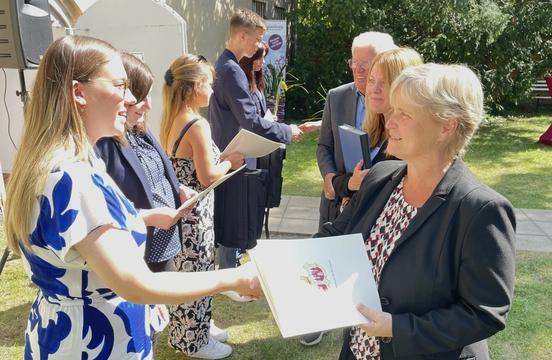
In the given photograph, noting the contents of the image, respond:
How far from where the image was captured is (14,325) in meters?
3.35

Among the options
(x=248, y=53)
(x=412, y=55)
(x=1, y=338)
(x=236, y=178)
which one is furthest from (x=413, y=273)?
(x=1, y=338)

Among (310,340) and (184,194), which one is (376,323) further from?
(310,340)

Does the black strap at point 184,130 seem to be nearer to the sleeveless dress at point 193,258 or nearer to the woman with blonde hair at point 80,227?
the sleeveless dress at point 193,258

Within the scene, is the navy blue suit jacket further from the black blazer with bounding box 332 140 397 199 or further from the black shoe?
the black shoe

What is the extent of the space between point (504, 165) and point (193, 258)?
6.44 meters

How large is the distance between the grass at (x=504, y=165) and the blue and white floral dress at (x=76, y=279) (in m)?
4.94

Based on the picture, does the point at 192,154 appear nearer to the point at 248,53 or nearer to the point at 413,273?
the point at 248,53

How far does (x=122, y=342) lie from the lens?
4.89 ft

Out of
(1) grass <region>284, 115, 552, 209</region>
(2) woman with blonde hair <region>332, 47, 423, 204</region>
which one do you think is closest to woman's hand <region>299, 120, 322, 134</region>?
(2) woman with blonde hair <region>332, 47, 423, 204</region>

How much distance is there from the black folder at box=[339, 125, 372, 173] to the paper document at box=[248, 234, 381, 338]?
75cm

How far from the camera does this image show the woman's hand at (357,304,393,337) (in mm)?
1407

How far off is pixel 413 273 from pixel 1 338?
2.92 metres

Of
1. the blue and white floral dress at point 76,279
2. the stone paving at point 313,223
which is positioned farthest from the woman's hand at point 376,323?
the stone paving at point 313,223

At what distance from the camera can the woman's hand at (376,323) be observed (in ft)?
4.62
